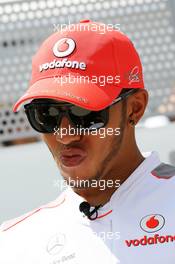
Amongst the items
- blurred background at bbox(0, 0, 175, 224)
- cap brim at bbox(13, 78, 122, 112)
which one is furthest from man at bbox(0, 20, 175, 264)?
blurred background at bbox(0, 0, 175, 224)

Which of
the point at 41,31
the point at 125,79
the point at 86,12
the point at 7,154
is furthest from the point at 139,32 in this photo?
the point at 125,79

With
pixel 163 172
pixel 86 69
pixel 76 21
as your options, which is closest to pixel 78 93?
pixel 86 69

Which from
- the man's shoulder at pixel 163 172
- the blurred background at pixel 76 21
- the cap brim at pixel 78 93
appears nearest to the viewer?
the cap brim at pixel 78 93

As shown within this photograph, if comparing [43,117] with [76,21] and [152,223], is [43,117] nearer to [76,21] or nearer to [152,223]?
[152,223]

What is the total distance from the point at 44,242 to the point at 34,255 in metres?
0.04

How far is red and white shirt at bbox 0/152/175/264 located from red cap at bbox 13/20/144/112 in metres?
0.23

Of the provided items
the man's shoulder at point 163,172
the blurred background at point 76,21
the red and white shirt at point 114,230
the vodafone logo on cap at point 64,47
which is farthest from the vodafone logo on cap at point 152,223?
the blurred background at point 76,21

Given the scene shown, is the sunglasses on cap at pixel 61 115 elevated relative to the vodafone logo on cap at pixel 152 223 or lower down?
elevated

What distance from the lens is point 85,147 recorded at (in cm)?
161

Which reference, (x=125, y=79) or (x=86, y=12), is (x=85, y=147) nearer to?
(x=125, y=79)

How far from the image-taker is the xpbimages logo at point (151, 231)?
61.3 inches

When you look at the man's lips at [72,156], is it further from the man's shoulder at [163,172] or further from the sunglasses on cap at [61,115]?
the man's shoulder at [163,172]

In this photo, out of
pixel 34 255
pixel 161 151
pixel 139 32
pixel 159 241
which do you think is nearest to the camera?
pixel 159 241

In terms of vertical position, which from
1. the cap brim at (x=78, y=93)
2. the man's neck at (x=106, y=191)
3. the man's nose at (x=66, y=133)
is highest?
the cap brim at (x=78, y=93)
